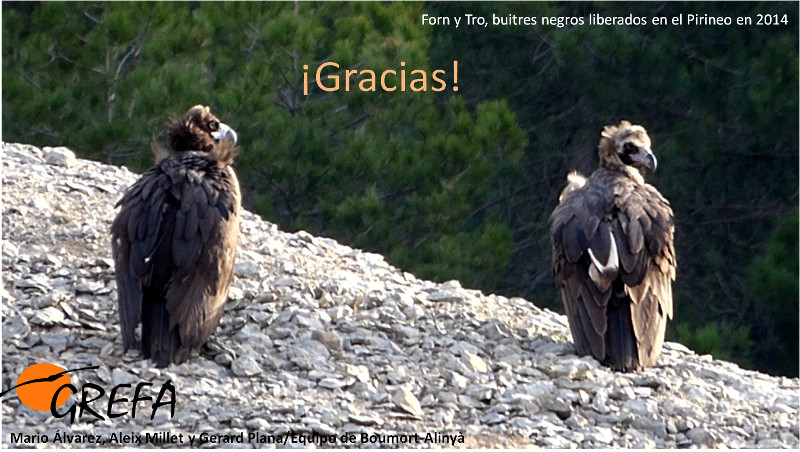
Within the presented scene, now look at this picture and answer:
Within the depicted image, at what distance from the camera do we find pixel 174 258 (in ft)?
25.1

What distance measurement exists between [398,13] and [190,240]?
9237mm

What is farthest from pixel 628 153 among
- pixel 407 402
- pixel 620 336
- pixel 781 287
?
pixel 781 287

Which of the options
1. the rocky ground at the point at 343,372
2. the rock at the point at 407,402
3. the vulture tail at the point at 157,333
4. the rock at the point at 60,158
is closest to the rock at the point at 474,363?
the rocky ground at the point at 343,372

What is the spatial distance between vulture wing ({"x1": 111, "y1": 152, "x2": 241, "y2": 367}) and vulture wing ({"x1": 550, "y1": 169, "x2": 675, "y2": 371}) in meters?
2.18

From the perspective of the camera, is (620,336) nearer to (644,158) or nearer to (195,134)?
(644,158)

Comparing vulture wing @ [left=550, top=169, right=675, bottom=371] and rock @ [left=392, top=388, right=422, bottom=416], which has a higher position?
vulture wing @ [left=550, top=169, right=675, bottom=371]

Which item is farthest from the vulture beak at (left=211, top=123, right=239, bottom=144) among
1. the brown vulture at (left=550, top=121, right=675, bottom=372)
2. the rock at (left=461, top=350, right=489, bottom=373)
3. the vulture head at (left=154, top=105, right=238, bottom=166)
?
the brown vulture at (left=550, top=121, right=675, bottom=372)

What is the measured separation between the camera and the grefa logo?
279 inches

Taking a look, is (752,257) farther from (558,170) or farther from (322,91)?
(322,91)

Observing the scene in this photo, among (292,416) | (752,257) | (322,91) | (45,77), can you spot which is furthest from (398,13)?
(292,416)

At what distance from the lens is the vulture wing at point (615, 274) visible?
27.3ft

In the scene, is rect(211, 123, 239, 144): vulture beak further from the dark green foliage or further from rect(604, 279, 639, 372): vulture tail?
the dark green foliage

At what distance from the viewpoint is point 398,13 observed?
16.5m

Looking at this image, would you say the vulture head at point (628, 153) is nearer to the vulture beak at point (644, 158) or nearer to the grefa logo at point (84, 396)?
the vulture beak at point (644, 158)
